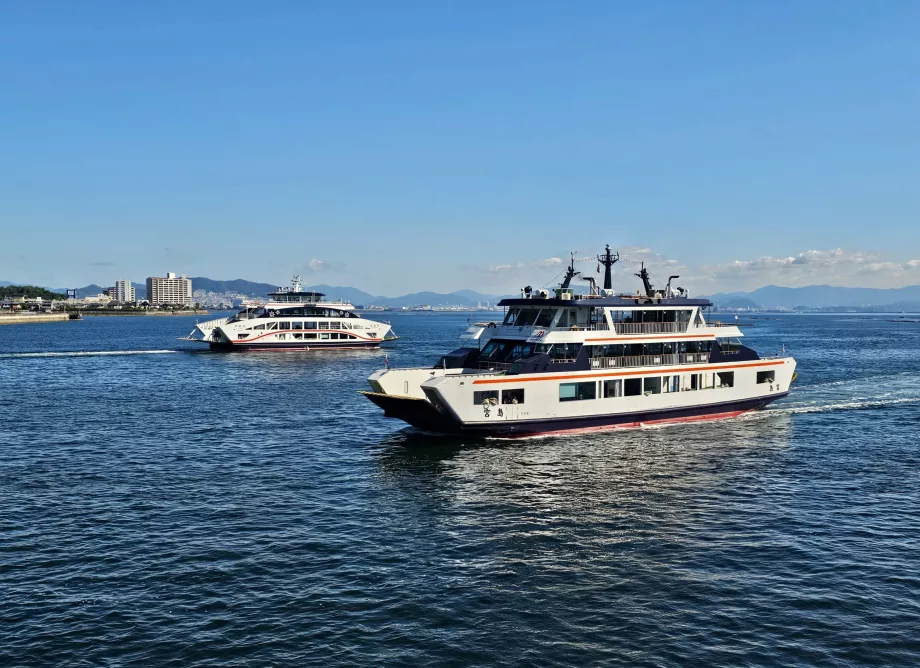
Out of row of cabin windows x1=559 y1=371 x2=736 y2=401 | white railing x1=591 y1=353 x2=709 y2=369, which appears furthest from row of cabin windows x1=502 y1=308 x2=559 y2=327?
row of cabin windows x1=559 y1=371 x2=736 y2=401

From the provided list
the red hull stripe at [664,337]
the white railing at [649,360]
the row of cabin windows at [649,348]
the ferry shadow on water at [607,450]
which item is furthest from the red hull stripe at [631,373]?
the ferry shadow on water at [607,450]

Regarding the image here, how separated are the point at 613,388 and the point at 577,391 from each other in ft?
9.90

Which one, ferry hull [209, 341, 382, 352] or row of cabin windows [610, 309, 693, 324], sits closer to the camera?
row of cabin windows [610, 309, 693, 324]

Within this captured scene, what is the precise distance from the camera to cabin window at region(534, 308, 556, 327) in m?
47.6

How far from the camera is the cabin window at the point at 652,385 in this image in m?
48.2

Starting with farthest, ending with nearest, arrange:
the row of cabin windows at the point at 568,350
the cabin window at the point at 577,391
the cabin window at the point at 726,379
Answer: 1. the cabin window at the point at 726,379
2. the row of cabin windows at the point at 568,350
3. the cabin window at the point at 577,391

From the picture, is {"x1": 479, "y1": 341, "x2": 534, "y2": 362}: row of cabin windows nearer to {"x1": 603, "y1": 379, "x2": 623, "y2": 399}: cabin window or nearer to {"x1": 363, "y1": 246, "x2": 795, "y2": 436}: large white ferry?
{"x1": 363, "y1": 246, "x2": 795, "y2": 436}: large white ferry

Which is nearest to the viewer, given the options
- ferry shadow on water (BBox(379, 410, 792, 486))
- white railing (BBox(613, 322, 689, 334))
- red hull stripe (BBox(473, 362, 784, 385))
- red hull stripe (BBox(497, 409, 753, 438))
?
ferry shadow on water (BBox(379, 410, 792, 486))

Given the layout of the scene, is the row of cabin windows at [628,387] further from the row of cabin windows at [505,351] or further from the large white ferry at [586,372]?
the row of cabin windows at [505,351]

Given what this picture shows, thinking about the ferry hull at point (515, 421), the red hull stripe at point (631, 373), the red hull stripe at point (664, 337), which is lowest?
the ferry hull at point (515, 421)

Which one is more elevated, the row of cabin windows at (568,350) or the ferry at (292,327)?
the ferry at (292,327)

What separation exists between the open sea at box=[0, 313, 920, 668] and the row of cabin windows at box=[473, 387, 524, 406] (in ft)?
8.38

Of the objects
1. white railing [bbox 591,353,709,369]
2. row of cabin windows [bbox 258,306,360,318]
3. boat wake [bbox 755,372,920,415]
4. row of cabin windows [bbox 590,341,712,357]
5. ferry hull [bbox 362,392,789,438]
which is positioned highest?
row of cabin windows [bbox 258,306,360,318]

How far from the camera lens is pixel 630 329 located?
1940 inches
